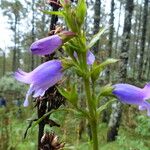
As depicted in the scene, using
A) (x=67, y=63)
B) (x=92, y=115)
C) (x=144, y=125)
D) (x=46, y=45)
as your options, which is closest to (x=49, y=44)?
(x=46, y=45)

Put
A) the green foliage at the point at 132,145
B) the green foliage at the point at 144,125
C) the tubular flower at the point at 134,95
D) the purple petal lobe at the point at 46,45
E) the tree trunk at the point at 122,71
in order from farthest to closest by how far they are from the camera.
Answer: the tree trunk at the point at 122,71, the green foliage at the point at 144,125, the green foliage at the point at 132,145, the tubular flower at the point at 134,95, the purple petal lobe at the point at 46,45

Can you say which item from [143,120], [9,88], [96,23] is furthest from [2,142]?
[9,88]

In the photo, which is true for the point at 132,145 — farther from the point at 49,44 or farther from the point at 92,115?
the point at 49,44

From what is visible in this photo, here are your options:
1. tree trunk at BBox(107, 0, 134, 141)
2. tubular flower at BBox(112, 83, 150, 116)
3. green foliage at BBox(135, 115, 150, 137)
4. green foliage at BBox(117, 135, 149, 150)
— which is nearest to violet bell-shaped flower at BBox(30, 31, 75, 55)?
tubular flower at BBox(112, 83, 150, 116)

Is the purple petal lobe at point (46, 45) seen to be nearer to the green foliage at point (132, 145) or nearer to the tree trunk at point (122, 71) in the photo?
the green foliage at point (132, 145)

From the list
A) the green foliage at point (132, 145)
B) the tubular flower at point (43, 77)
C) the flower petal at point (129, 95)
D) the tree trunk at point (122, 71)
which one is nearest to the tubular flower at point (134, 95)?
the flower petal at point (129, 95)

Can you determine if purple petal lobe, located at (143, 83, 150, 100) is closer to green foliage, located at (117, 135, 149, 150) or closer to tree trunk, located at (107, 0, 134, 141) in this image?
green foliage, located at (117, 135, 149, 150)
